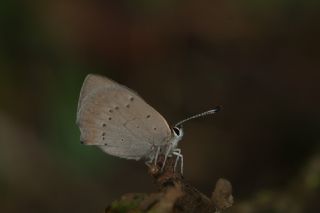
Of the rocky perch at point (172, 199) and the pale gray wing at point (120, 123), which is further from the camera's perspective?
the pale gray wing at point (120, 123)

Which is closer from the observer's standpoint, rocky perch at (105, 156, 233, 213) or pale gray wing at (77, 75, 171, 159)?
rocky perch at (105, 156, 233, 213)

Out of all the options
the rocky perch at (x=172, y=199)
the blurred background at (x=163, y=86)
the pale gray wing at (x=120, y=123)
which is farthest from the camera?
the blurred background at (x=163, y=86)

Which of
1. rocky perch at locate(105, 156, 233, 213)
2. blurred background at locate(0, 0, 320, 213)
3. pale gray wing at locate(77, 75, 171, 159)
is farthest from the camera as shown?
blurred background at locate(0, 0, 320, 213)

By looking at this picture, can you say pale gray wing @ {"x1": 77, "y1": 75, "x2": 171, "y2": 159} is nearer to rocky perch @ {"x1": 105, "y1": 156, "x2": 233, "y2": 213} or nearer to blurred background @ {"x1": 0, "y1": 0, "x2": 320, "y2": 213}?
rocky perch @ {"x1": 105, "y1": 156, "x2": 233, "y2": 213}

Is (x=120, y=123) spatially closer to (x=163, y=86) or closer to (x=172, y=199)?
(x=172, y=199)

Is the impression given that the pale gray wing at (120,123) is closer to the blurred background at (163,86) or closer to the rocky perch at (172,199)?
the rocky perch at (172,199)

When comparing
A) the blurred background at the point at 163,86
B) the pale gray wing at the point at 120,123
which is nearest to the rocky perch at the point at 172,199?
the pale gray wing at the point at 120,123

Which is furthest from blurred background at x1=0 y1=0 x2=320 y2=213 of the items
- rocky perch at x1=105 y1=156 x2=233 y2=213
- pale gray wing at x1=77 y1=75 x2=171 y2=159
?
rocky perch at x1=105 y1=156 x2=233 y2=213

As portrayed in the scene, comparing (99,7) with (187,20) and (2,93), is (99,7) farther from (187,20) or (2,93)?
(2,93)
